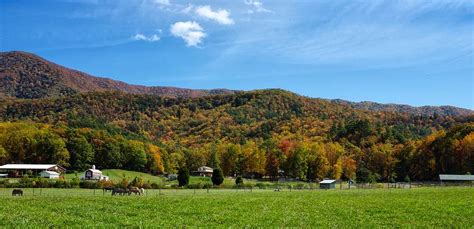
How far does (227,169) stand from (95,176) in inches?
1465

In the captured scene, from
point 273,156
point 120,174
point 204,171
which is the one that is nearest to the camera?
point 120,174

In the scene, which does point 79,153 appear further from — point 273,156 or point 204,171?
point 273,156

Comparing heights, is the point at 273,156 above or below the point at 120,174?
above

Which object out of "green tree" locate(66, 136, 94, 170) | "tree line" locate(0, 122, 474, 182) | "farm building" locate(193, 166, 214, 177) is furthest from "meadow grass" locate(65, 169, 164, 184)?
"farm building" locate(193, 166, 214, 177)

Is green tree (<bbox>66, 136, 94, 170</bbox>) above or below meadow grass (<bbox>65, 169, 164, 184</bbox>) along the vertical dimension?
above

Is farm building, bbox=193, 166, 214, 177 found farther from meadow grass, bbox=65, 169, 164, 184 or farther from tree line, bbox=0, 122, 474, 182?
meadow grass, bbox=65, 169, 164, 184

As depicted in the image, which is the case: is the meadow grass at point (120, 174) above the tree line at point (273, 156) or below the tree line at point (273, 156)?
below

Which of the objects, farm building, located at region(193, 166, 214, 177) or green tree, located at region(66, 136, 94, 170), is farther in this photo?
farm building, located at region(193, 166, 214, 177)

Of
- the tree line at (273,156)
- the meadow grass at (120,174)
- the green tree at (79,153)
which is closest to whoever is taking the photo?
the meadow grass at (120,174)

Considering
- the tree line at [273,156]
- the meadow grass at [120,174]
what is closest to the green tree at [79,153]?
the tree line at [273,156]

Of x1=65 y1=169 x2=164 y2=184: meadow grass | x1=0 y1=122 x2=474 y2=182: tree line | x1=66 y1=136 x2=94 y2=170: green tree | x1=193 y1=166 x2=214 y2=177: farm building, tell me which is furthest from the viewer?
x1=193 y1=166 x2=214 y2=177: farm building

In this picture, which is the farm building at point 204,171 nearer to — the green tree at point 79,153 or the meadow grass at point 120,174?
the meadow grass at point 120,174

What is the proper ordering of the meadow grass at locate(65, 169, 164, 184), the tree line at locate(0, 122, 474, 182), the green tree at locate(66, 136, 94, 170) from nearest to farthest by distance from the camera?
1. the meadow grass at locate(65, 169, 164, 184)
2. the tree line at locate(0, 122, 474, 182)
3. the green tree at locate(66, 136, 94, 170)

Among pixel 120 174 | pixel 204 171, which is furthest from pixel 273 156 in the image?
pixel 120 174
